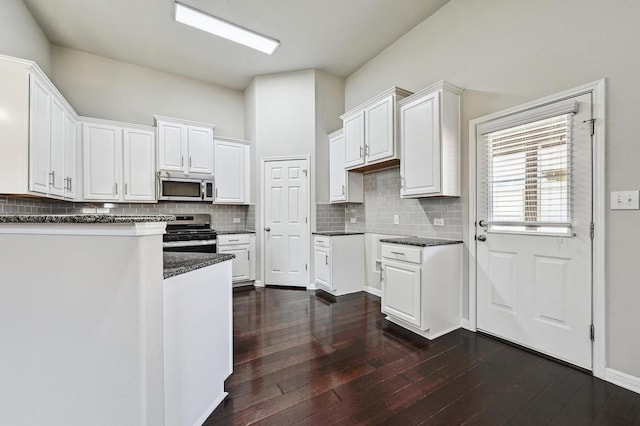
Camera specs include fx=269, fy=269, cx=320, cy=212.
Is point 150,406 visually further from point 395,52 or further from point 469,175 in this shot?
point 395,52

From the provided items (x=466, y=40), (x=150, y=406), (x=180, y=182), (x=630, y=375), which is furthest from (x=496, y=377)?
(x=180, y=182)

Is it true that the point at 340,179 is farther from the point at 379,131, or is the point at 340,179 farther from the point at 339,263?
the point at 339,263

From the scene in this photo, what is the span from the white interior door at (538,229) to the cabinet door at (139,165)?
4.35 meters

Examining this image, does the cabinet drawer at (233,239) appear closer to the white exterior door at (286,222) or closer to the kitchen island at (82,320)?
the white exterior door at (286,222)

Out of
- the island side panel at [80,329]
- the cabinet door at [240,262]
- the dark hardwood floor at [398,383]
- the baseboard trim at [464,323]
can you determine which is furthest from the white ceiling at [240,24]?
the dark hardwood floor at [398,383]

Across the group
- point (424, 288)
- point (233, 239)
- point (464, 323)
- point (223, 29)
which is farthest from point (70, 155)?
point (464, 323)

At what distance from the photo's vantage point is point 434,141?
2.80 m

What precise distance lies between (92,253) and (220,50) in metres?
3.79

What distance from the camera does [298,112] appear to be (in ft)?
14.7

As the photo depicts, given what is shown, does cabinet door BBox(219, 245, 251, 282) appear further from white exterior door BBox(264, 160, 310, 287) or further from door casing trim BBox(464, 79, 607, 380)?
door casing trim BBox(464, 79, 607, 380)

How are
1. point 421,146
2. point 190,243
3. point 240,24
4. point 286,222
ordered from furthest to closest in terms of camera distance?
1. point 286,222
2. point 190,243
3. point 240,24
4. point 421,146

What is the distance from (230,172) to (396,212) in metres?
2.81

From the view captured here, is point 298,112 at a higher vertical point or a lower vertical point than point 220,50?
lower

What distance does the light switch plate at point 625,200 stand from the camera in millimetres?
1798
